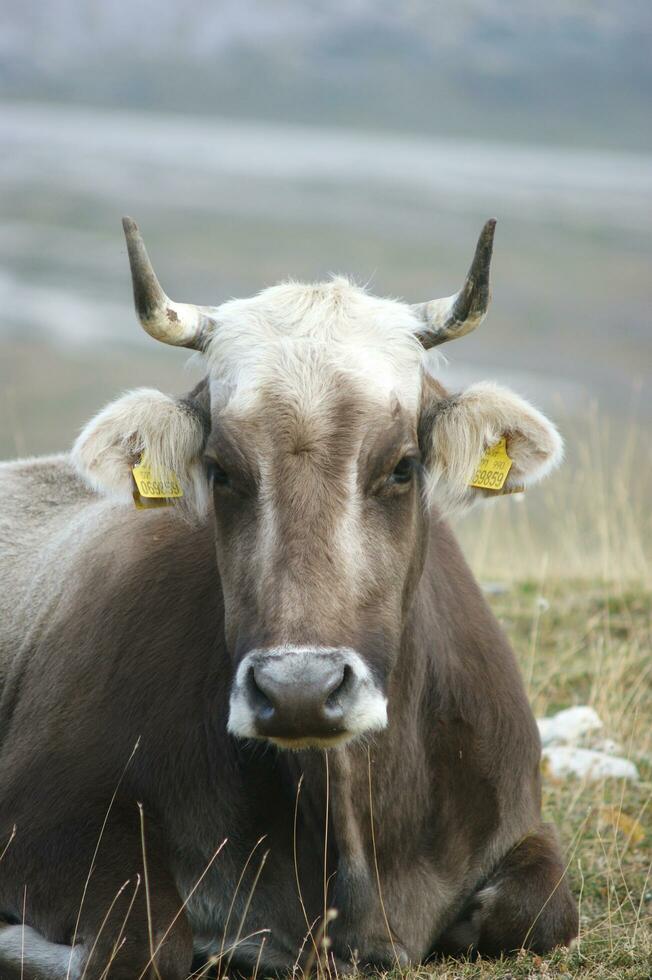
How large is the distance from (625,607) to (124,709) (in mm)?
5375

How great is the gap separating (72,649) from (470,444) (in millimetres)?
2000

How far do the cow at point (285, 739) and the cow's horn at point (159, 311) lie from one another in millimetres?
12

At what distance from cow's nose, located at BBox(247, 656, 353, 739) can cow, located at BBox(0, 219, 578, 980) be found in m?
0.06

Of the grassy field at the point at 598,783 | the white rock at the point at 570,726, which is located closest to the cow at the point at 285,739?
the grassy field at the point at 598,783

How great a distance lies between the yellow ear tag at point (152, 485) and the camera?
502 cm

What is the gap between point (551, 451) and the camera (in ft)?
15.8

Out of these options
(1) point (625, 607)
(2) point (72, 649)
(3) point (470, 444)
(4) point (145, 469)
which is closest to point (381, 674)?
(3) point (470, 444)

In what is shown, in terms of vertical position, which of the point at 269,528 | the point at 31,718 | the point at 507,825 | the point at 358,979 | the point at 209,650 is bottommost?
the point at 358,979

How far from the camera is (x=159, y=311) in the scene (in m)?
4.83

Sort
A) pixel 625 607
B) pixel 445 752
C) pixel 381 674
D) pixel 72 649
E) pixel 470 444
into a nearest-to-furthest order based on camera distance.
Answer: pixel 381 674 < pixel 470 444 < pixel 445 752 < pixel 72 649 < pixel 625 607

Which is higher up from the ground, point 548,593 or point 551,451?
→ point 551,451

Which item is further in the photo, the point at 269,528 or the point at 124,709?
the point at 124,709

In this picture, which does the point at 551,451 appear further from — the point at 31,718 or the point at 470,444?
the point at 31,718

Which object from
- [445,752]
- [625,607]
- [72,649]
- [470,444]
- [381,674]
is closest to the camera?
[381,674]
